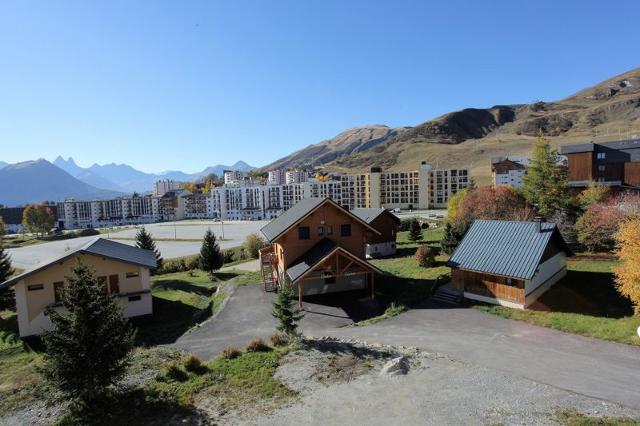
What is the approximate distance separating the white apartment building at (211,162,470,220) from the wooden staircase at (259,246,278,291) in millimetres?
83847

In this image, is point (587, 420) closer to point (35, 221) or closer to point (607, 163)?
point (607, 163)

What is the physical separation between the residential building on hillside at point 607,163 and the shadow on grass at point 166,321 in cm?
5716

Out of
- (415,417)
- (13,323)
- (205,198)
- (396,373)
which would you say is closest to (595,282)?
(396,373)

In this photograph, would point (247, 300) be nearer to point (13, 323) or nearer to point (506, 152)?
point (13, 323)

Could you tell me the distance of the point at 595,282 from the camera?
26656 millimetres

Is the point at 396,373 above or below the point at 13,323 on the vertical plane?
above

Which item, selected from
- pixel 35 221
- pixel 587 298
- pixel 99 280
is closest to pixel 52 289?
pixel 99 280

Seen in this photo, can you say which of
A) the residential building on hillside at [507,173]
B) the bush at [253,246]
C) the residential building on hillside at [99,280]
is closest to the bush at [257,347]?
the residential building on hillside at [99,280]

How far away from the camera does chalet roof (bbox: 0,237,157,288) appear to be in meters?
24.9

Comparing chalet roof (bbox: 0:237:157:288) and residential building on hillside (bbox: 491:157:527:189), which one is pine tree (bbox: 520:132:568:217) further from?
residential building on hillside (bbox: 491:157:527:189)

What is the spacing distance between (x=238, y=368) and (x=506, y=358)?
1282cm

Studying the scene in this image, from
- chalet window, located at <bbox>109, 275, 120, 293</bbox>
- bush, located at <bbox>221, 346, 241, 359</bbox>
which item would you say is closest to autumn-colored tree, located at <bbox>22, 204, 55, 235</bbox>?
chalet window, located at <bbox>109, 275, 120, 293</bbox>

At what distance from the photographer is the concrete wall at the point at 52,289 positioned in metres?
24.9

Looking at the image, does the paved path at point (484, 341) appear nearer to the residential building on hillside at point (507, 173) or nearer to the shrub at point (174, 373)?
the shrub at point (174, 373)
